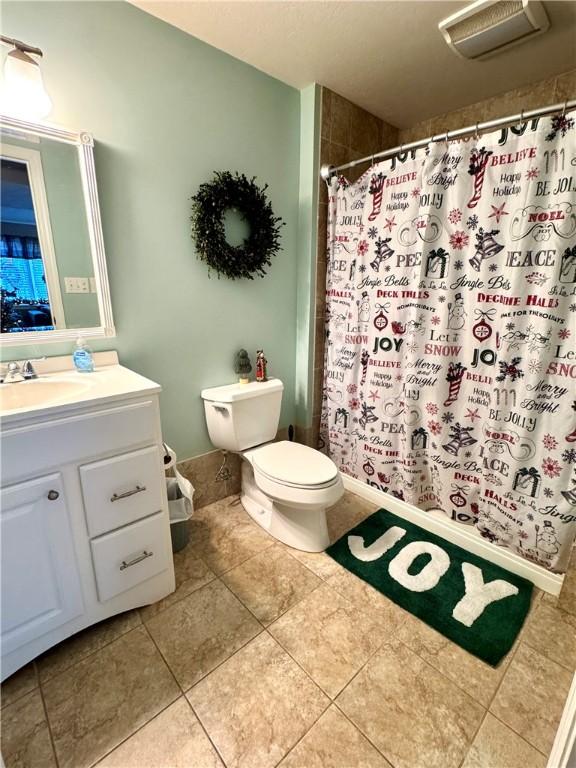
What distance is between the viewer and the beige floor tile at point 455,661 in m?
1.14

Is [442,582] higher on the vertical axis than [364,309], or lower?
lower

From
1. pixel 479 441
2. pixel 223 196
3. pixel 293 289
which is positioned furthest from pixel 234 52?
pixel 479 441

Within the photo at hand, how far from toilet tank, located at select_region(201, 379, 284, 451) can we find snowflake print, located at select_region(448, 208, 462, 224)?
1123 mm

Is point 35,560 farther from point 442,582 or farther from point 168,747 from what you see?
point 442,582

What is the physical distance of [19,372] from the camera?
1.27m

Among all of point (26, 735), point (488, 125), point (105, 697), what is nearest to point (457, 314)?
point (488, 125)

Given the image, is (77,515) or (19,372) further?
(19,372)

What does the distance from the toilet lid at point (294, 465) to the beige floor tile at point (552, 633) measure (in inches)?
35.9

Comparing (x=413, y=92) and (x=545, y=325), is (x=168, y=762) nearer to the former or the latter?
(x=545, y=325)

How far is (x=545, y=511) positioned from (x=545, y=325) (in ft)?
2.51

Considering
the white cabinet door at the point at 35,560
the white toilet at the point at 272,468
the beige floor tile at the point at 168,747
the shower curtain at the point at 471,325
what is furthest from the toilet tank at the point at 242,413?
the beige floor tile at the point at 168,747

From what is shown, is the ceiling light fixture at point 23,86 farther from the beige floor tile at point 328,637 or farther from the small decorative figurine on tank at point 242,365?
the beige floor tile at point 328,637

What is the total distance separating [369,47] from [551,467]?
193 centimetres

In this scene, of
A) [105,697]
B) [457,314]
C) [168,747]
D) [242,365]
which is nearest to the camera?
[168,747]
